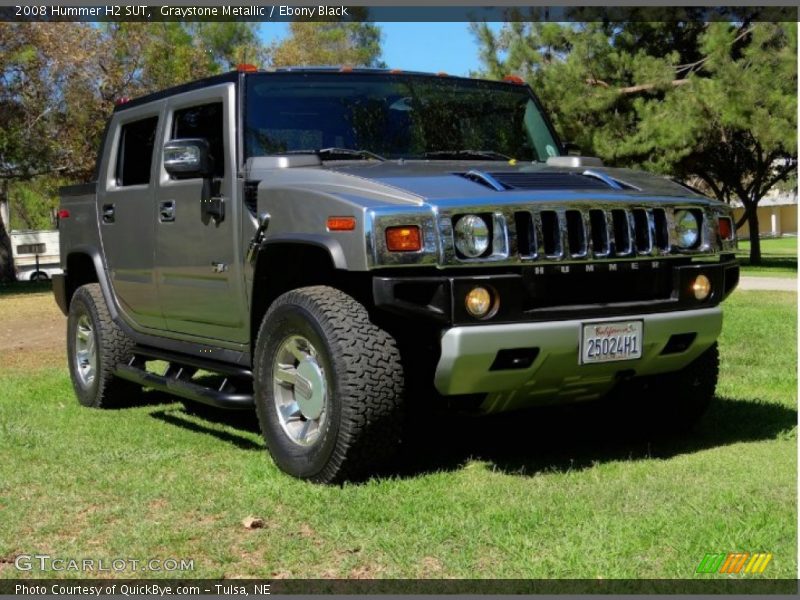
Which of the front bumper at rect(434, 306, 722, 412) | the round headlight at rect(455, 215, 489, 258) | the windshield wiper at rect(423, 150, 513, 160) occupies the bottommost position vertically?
the front bumper at rect(434, 306, 722, 412)

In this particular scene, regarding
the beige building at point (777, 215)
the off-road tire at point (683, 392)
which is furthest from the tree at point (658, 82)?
the beige building at point (777, 215)

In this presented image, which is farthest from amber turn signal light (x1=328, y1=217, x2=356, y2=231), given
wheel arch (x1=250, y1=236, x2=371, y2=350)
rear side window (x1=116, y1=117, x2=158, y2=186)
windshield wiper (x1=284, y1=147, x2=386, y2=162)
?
rear side window (x1=116, y1=117, x2=158, y2=186)

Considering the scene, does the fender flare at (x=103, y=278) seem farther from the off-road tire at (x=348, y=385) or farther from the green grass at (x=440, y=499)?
the off-road tire at (x=348, y=385)

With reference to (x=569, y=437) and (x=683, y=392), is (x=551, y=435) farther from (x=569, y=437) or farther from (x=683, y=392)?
(x=683, y=392)

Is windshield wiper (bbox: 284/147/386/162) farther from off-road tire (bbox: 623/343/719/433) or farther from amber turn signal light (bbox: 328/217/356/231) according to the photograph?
off-road tire (bbox: 623/343/719/433)

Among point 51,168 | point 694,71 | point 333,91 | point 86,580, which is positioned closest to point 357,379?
point 86,580

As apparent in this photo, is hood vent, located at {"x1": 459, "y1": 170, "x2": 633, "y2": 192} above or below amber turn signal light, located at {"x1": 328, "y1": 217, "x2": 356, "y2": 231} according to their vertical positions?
above

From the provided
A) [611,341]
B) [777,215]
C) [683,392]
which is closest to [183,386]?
[611,341]

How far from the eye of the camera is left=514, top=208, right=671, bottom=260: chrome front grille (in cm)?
487

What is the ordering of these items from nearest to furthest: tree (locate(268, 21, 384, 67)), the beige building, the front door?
the front door
tree (locate(268, 21, 384, 67))
the beige building

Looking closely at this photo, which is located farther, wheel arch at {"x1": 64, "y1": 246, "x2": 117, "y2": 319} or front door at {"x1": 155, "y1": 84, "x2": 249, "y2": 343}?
wheel arch at {"x1": 64, "y1": 246, "x2": 117, "y2": 319}

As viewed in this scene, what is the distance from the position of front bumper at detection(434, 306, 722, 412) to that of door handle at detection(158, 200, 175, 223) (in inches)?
90.0

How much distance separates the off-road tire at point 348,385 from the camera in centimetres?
488

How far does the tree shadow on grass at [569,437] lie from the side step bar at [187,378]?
3.05ft
